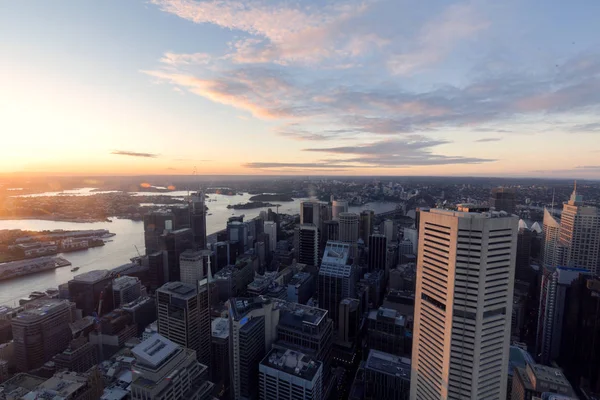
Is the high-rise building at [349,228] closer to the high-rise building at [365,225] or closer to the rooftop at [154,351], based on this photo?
the high-rise building at [365,225]

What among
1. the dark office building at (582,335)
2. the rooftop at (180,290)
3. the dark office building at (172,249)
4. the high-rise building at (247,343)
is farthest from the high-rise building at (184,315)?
the dark office building at (582,335)

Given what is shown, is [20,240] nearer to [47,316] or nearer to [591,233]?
[47,316]

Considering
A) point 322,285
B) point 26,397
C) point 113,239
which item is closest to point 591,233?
point 322,285

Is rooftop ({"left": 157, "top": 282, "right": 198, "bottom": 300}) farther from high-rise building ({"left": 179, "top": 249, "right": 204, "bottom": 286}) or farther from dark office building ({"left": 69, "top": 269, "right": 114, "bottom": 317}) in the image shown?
dark office building ({"left": 69, "top": 269, "right": 114, "bottom": 317})

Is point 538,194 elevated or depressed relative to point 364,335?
elevated

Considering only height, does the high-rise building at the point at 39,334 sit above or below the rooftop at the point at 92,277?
below

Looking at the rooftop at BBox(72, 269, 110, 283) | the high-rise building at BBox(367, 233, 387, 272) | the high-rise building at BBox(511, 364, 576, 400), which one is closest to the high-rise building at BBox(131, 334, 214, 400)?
the high-rise building at BBox(511, 364, 576, 400)

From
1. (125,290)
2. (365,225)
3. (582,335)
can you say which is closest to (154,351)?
(125,290)
